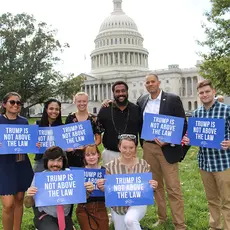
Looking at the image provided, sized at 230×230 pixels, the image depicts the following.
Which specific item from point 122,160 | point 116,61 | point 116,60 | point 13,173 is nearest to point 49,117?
point 13,173

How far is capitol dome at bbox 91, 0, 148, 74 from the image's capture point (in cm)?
10094

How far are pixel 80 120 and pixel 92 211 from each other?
5.24ft

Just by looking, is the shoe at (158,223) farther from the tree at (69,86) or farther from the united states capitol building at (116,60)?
the united states capitol building at (116,60)

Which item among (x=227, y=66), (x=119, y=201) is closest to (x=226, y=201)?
(x=119, y=201)

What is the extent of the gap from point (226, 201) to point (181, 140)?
44.7 inches

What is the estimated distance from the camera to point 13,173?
5.29m

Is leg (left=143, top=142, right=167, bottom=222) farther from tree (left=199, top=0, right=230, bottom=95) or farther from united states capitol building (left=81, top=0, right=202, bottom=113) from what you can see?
united states capitol building (left=81, top=0, right=202, bottom=113)

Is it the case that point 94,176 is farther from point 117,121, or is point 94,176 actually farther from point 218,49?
point 218,49

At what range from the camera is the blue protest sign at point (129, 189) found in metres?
4.81

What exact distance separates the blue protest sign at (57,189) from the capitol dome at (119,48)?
96278mm

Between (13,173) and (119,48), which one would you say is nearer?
(13,173)

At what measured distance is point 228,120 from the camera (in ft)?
17.5

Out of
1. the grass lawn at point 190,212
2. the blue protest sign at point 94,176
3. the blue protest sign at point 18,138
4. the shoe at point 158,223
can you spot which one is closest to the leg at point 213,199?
the grass lawn at point 190,212

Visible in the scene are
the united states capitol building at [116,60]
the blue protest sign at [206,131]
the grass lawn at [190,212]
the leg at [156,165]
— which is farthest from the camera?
the united states capitol building at [116,60]
